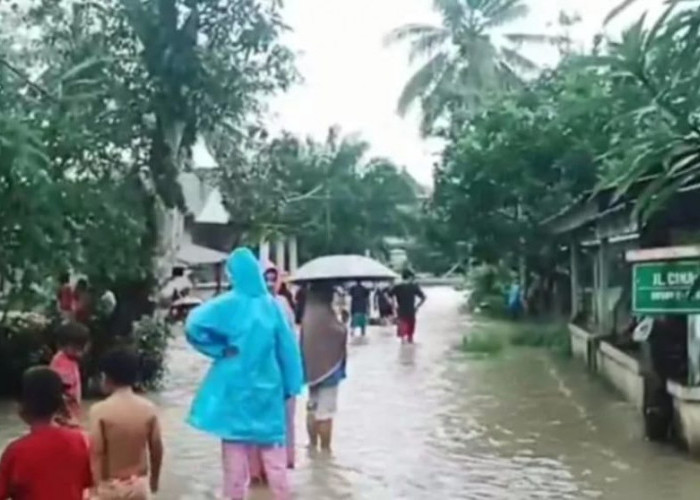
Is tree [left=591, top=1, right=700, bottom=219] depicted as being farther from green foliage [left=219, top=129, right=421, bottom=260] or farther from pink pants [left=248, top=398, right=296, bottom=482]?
green foliage [left=219, top=129, right=421, bottom=260]

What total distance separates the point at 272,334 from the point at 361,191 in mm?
52426

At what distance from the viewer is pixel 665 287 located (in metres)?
11.2

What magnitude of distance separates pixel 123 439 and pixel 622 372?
1080 cm

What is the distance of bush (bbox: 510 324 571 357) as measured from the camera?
24219 millimetres

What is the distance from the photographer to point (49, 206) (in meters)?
15.3

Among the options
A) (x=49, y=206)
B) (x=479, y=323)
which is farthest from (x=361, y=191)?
(x=49, y=206)

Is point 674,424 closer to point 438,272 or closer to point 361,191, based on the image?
point 361,191

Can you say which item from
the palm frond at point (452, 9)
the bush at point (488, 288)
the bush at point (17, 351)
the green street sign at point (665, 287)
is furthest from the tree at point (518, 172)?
the palm frond at point (452, 9)

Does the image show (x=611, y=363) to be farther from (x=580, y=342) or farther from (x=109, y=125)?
(x=109, y=125)

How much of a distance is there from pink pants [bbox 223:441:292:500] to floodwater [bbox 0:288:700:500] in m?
0.93

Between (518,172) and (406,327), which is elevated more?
(518,172)

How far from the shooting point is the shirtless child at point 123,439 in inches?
230

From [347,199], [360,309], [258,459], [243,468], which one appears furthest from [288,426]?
[347,199]

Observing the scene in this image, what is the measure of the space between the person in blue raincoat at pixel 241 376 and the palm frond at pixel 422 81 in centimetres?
4090
